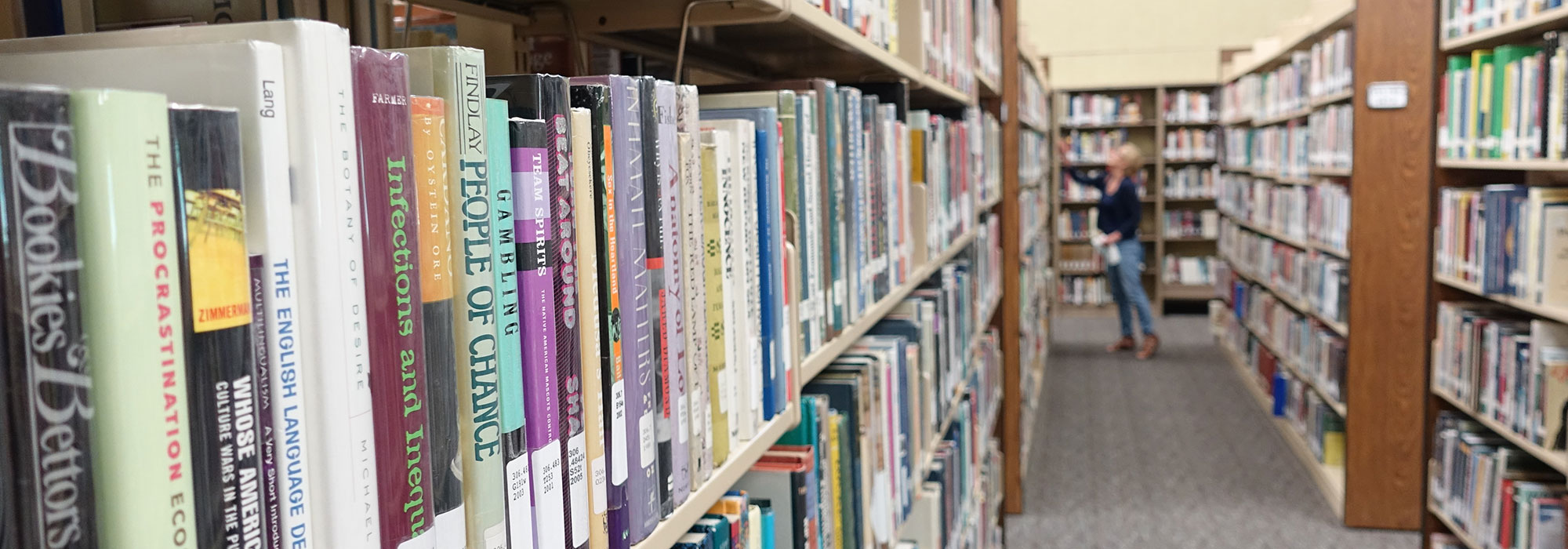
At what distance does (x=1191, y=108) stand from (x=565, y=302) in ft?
30.8

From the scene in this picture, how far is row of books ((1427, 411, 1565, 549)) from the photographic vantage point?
106 inches

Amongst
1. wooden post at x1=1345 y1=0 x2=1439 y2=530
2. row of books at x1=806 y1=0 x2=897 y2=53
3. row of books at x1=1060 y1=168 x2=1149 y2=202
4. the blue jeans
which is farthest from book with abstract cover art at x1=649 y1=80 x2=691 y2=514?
row of books at x1=1060 y1=168 x2=1149 y2=202

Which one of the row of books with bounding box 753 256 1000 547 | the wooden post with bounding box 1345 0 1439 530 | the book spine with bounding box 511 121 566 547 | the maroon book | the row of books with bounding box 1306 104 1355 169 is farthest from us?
the row of books with bounding box 1306 104 1355 169

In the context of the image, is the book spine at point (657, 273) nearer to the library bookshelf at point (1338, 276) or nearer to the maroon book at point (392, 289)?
the maroon book at point (392, 289)

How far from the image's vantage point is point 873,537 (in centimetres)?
154

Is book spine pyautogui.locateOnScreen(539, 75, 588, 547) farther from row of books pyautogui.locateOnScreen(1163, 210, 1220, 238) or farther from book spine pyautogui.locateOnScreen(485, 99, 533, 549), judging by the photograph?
row of books pyautogui.locateOnScreen(1163, 210, 1220, 238)

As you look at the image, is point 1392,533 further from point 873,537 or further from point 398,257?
point 398,257

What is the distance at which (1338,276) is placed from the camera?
4.35 meters

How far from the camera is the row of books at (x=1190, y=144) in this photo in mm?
9078

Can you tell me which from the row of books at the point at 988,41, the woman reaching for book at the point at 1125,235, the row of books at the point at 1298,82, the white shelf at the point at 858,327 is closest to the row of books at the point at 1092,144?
the row of books at the point at 1298,82

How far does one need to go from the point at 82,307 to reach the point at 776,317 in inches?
27.7

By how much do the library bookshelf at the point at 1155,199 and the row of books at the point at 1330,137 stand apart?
4.28 meters

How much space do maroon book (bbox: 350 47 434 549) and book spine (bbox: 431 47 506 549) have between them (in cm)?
3

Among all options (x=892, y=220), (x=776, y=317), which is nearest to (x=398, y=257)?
(x=776, y=317)
